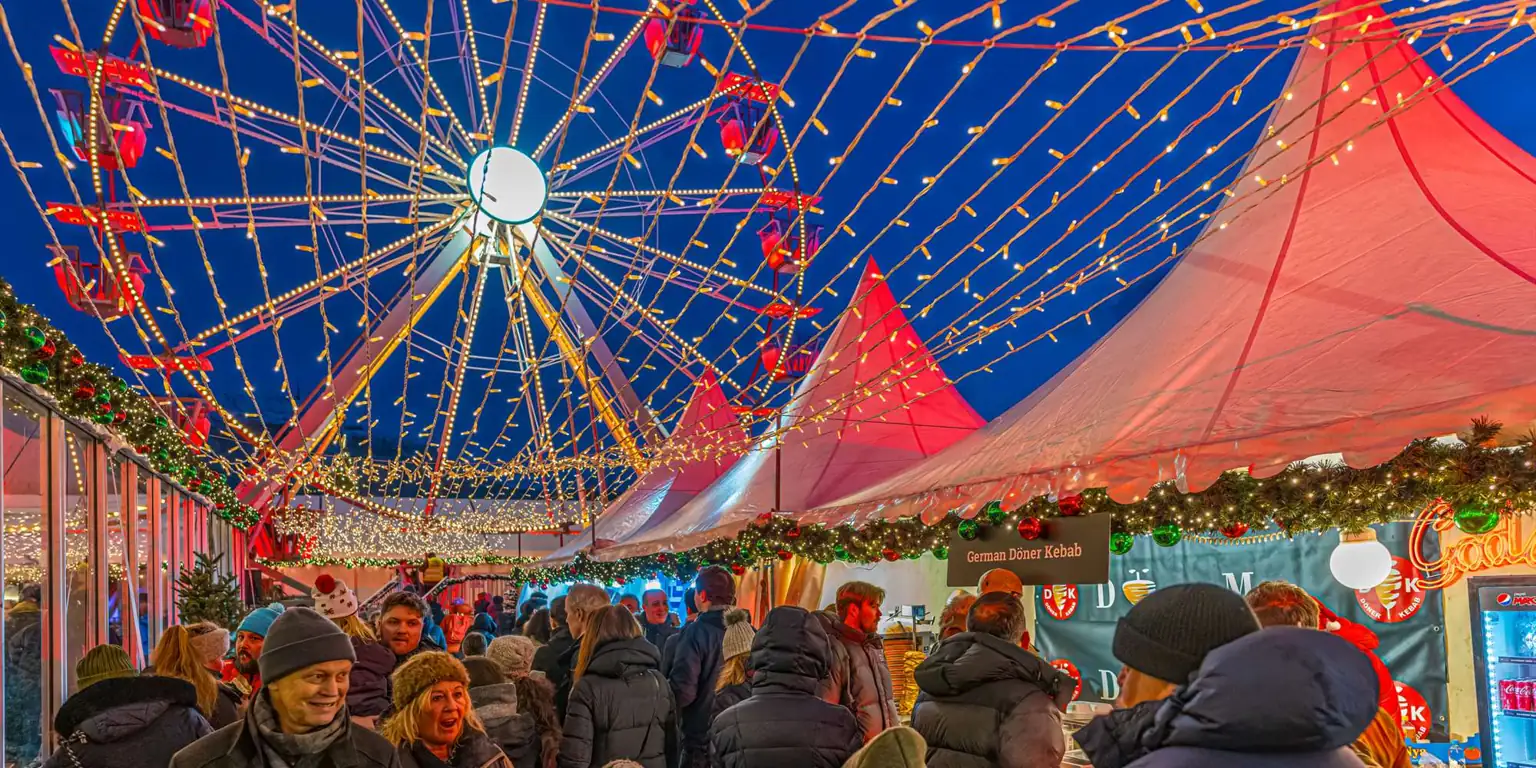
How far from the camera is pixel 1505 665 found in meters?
5.46

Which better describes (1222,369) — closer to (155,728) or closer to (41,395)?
(155,728)

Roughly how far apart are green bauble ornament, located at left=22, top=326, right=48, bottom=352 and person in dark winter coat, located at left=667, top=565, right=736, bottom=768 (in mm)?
3524

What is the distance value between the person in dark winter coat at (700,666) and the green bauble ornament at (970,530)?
4.62 ft

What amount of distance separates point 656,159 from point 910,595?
23.8 metres

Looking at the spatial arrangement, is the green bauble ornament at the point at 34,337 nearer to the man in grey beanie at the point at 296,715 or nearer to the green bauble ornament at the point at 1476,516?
the man in grey beanie at the point at 296,715

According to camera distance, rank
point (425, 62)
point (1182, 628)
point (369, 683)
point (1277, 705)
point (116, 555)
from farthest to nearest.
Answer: point (116, 555)
point (369, 683)
point (425, 62)
point (1182, 628)
point (1277, 705)

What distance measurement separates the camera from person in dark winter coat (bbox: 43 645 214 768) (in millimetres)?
3344

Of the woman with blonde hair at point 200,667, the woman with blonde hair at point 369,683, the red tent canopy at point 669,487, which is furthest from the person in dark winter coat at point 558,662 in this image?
the red tent canopy at point 669,487

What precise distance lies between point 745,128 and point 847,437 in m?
4.62

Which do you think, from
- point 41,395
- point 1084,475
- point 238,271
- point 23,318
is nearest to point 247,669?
point 23,318

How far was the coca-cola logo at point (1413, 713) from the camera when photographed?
592 cm

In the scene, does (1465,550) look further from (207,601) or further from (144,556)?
(144,556)

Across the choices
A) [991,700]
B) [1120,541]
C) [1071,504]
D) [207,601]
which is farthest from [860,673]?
[207,601]

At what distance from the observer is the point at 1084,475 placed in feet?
18.3
